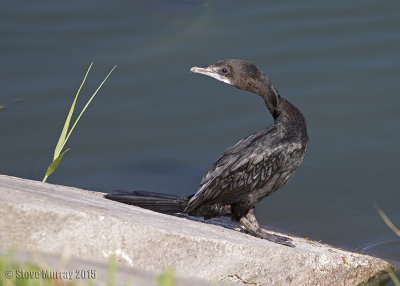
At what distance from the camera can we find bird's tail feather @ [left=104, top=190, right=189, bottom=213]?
504 centimetres

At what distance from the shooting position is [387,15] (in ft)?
28.6

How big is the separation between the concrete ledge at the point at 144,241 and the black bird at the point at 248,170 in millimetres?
404

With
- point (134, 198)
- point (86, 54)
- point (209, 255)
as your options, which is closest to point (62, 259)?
point (209, 255)

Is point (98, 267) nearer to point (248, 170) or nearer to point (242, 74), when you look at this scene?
point (248, 170)

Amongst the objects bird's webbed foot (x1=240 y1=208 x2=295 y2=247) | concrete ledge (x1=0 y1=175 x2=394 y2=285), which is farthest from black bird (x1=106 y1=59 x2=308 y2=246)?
concrete ledge (x1=0 y1=175 x2=394 y2=285)

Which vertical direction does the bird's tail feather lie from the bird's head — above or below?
below

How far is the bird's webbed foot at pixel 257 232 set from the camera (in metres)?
4.88

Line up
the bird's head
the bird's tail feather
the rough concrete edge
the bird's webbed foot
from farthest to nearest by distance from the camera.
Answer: the bird's head → the bird's tail feather → the bird's webbed foot → the rough concrete edge

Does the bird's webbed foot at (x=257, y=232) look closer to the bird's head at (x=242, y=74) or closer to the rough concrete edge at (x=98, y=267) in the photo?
the bird's head at (x=242, y=74)

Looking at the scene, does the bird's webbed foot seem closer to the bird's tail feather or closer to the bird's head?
the bird's tail feather

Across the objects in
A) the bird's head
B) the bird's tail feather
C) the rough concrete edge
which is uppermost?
the bird's head

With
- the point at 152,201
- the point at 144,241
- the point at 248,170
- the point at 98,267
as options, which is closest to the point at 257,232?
the point at 248,170

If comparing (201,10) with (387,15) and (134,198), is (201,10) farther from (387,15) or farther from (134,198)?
(134,198)

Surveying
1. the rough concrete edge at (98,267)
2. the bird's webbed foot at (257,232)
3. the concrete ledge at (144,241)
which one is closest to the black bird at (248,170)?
the bird's webbed foot at (257,232)
